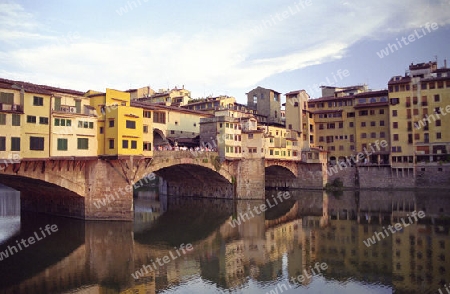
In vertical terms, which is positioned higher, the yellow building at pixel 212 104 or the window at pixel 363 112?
the yellow building at pixel 212 104

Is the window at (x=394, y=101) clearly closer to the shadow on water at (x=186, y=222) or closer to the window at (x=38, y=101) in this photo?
the shadow on water at (x=186, y=222)

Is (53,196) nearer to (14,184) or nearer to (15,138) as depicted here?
(14,184)

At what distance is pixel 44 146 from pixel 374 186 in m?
62.1

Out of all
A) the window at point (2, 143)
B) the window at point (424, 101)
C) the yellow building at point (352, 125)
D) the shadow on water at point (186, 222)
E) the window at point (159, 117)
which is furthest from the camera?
the yellow building at point (352, 125)

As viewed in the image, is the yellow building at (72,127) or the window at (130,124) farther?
the window at (130,124)

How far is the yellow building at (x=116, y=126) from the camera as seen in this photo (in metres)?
41.1

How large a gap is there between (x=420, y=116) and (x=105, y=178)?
2391 inches

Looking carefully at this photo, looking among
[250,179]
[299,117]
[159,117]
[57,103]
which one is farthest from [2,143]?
[299,117]

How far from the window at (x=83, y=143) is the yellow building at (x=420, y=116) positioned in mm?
58710

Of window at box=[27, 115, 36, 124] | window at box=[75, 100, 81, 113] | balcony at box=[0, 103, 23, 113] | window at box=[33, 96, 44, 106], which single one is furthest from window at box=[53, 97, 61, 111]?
balcony at box=[0, 103, 23, 113]

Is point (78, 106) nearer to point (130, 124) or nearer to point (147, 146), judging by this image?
point (130, 124)

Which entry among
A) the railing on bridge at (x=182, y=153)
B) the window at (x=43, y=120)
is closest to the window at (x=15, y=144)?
the window at (x=43, y=120)

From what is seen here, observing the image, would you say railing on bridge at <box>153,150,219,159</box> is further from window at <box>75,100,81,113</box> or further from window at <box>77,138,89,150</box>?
window at <box>75,100,81,113</box>

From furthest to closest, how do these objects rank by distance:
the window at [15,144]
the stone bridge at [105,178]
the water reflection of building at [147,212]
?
the water reflection of building at [147,212], the stone bridge at [105,178], the window at [15,144]
